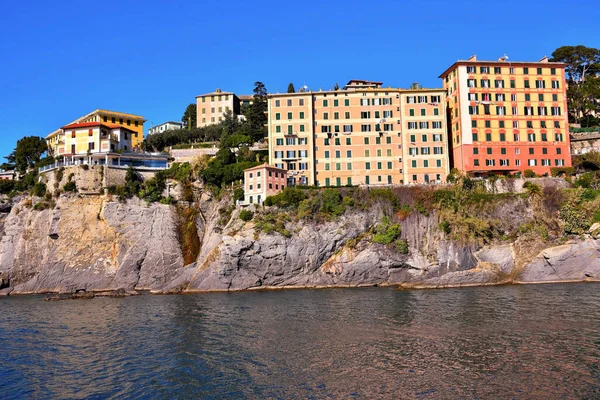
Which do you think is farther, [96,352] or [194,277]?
[194,277]

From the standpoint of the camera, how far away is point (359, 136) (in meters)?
81.4

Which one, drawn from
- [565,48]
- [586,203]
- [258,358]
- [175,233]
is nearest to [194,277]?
[175,233]

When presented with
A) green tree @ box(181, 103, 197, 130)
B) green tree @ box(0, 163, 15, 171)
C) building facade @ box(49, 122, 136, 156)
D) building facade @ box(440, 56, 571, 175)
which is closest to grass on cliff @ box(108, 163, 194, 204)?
building facade @ box(49, 122, 136, 156)

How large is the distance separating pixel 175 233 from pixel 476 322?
48.3 m

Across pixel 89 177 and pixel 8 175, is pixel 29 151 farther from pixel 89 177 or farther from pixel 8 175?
pixel 89 177

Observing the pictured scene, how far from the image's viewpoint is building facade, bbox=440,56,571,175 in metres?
78.4

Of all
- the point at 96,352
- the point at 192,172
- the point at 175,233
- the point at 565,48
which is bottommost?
the point at 96,352

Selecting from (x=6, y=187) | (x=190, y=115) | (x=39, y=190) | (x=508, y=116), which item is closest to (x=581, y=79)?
(x=508, y=116)

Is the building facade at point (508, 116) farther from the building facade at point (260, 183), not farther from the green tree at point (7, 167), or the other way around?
the green tree at point (7, 167)

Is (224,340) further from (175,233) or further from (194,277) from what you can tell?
(175,233)

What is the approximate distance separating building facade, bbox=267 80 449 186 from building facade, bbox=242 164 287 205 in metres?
5.72

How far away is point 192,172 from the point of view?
267ft

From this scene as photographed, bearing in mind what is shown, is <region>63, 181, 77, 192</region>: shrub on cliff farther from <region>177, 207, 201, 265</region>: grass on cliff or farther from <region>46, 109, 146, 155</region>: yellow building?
<region>46, 109, 146, 155</region>: yellow building

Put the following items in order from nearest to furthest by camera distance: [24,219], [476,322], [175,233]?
[476,322] → [175,233] → [24,219]
